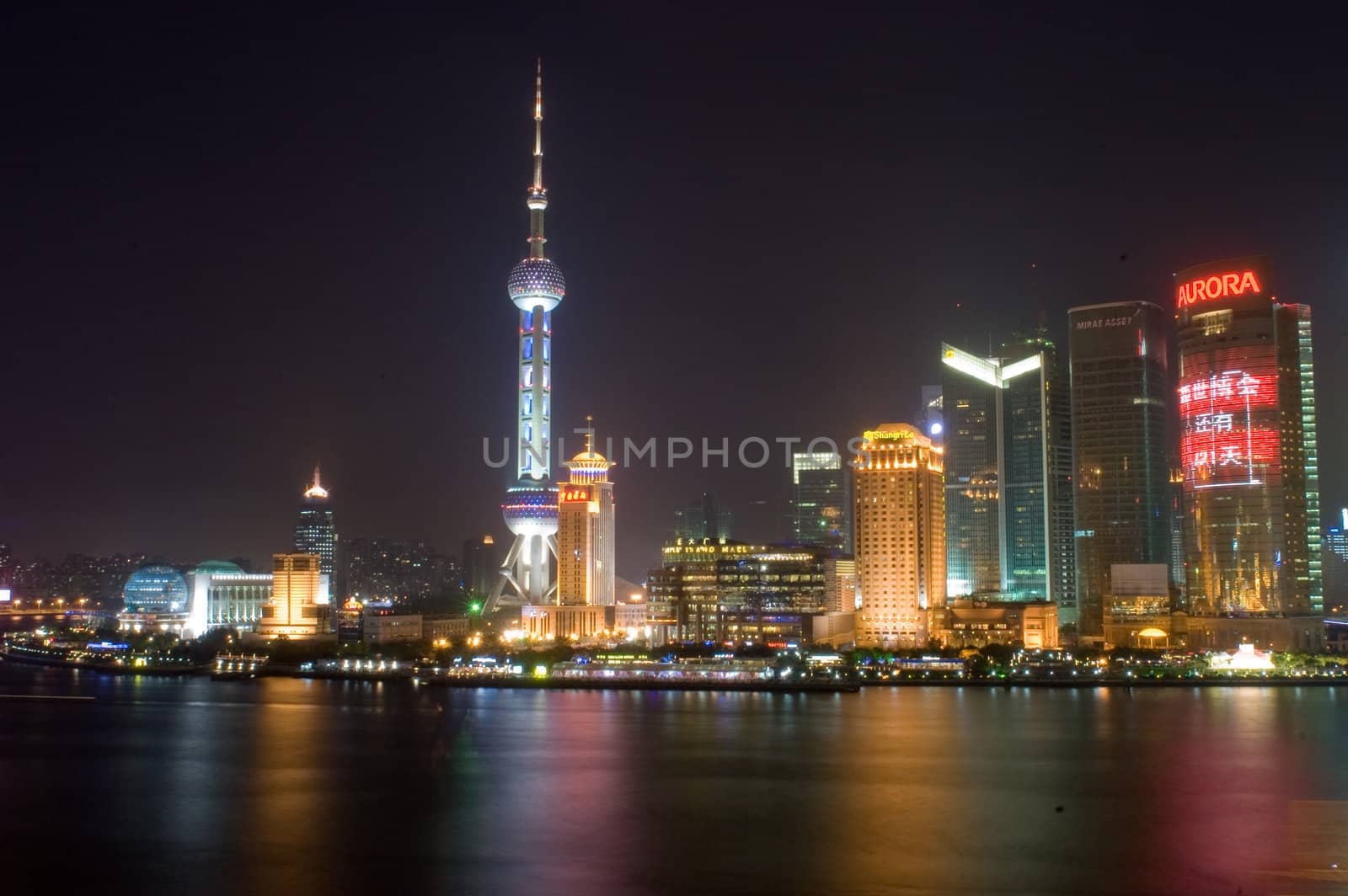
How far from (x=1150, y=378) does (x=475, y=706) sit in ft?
182

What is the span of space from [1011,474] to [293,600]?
156 ft

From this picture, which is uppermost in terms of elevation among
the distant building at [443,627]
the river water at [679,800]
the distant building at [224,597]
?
the distant building at [224,597]

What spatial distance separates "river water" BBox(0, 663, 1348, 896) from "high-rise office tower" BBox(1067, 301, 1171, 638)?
40.1 metres

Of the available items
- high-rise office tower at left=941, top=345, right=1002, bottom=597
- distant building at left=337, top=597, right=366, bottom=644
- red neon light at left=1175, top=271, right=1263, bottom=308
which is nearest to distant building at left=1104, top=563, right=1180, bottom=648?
high-rise office tower at left=941, top=345, right=1002, bottom=597

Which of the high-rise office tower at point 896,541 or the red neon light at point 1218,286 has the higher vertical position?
the red neon light at point 1218,286

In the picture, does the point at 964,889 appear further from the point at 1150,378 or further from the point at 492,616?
the point at 1150,378

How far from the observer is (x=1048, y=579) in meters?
84.9

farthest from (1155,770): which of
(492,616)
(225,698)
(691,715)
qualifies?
(492,616)

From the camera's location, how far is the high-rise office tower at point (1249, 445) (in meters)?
67.1

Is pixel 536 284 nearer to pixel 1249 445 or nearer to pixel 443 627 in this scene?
pixel 443 627

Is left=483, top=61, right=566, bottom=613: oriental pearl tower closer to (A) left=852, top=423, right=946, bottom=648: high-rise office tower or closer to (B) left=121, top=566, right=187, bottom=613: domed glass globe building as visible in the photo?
(A) left=852, top=423, right=946, bottom=648: high-rise office tower

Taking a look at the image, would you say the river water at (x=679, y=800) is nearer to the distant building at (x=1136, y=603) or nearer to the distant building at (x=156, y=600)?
the distant building at (x=1136, y=603)

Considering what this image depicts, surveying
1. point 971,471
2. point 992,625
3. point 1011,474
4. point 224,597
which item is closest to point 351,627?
point 224,597

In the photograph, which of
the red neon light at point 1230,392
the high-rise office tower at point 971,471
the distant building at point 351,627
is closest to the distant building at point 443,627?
the distant building at point 351,627
